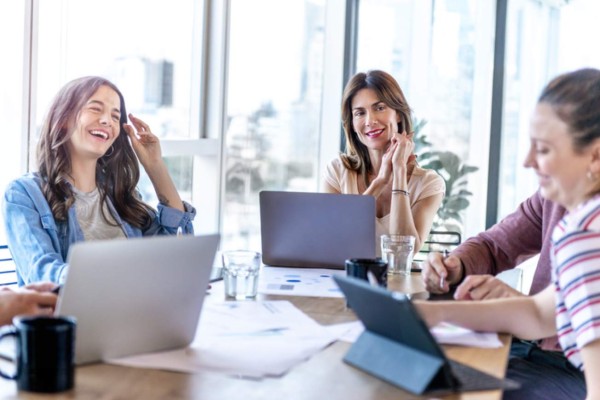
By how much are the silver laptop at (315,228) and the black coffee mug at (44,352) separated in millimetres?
1170

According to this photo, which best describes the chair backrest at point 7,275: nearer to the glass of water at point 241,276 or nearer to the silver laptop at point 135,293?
the glass of water at point 241,276

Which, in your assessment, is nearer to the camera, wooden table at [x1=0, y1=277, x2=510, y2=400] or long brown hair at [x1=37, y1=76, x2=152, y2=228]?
wooden table at [x1=0, y1=277, x2=510, y2=400]

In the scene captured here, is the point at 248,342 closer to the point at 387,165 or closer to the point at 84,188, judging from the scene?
the point at 84,188

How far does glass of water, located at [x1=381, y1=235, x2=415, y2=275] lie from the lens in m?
2.36

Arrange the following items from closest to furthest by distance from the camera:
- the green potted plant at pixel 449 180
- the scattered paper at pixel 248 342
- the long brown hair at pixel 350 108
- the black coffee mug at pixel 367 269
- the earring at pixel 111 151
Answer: the scattered paper at pixel 248 342, the black coffee mug at pixel 367 269, the earring at pixel 111 151, the long brown hair at pixel 350 108, the green potted plant at pixel 449 180

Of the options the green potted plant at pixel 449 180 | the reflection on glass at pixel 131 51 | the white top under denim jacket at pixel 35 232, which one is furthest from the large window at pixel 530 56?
the white top under denim jacket at pixel 35 232

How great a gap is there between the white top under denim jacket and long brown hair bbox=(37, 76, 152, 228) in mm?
38

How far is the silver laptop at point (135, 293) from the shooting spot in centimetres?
127

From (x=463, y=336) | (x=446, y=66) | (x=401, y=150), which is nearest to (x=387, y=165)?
(x=401, y=150)

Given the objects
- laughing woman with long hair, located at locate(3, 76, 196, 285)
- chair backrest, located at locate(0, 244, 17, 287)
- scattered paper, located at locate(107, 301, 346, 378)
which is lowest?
chair backrest, located at locate(0, 244, 17, 287)

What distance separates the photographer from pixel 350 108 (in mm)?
3346

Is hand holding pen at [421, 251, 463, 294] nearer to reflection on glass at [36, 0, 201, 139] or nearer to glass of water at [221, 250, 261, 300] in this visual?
glass of water at [221, 250, 261, 300]

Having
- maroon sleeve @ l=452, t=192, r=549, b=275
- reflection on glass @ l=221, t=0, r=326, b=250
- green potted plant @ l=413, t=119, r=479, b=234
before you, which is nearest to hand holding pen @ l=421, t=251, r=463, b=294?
maroon sleeve @ l=452, t=192, r=549, b=275

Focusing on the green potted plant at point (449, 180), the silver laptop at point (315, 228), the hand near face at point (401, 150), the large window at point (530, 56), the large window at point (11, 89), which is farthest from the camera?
the large window at point (530, 56)
